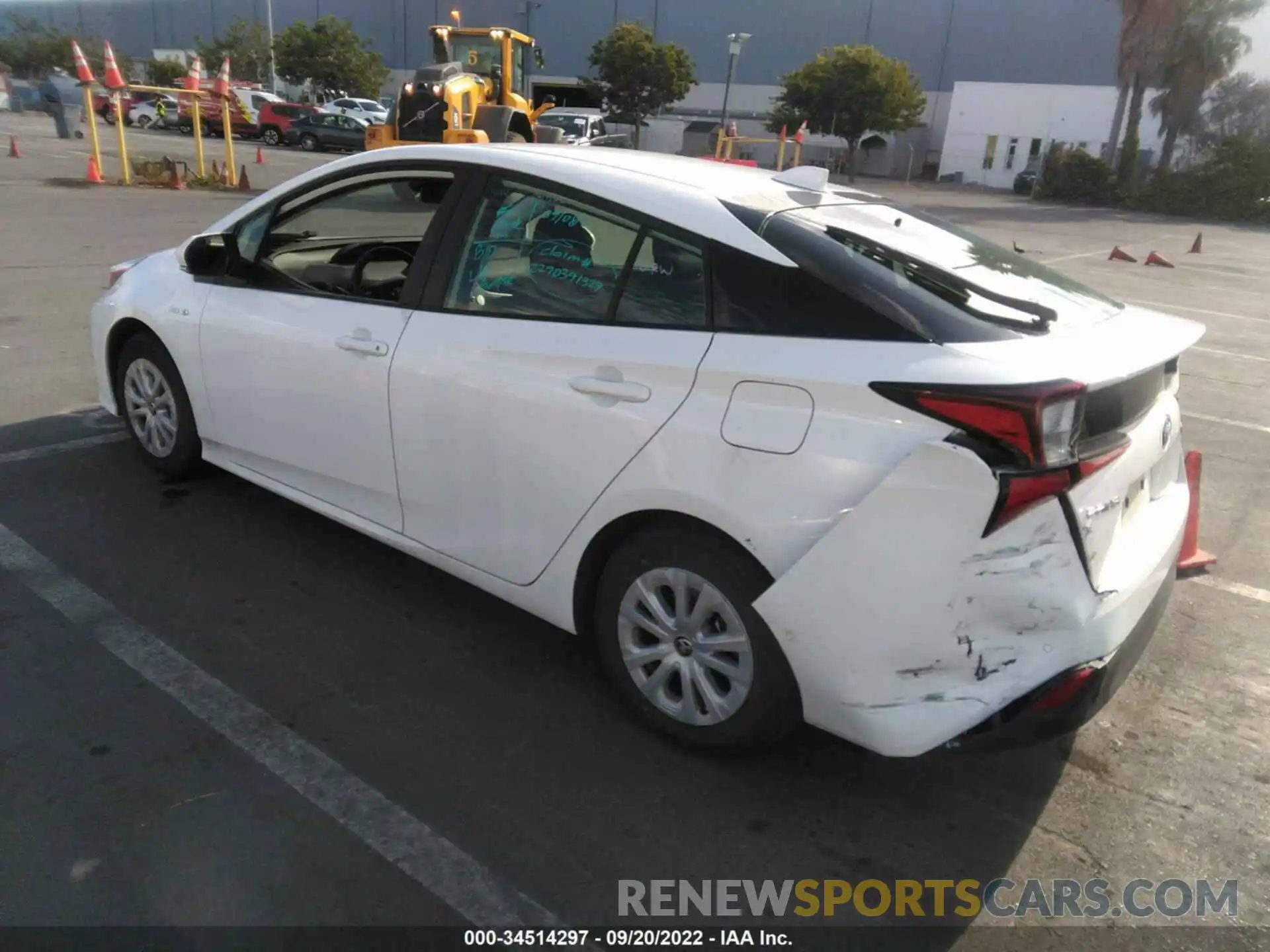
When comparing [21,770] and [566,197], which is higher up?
[566,197]

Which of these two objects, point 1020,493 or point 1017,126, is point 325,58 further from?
point 1020,493

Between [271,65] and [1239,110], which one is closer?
[1239,110]

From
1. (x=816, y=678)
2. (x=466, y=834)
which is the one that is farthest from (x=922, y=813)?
(x=466, y=834)

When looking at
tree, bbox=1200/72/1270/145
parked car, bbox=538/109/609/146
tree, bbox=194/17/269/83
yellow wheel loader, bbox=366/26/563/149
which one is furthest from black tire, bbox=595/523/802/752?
tree, bbox=194/17/269/83

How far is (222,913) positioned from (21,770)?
2.86 feet

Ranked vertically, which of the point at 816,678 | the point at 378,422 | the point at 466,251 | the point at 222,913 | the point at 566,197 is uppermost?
the point at 566,197

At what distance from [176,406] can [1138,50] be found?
4218cm

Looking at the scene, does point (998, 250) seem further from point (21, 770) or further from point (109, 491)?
point (109, 491)

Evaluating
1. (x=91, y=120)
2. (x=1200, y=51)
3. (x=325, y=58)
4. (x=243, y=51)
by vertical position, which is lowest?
(x=91, y=120)

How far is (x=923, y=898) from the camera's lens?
2.48m

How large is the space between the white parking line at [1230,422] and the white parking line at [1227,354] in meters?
2.65

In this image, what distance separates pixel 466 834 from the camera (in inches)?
102

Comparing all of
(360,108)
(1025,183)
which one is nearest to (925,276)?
(360,108)

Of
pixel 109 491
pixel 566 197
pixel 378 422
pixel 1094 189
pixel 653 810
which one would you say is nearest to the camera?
pixel 653 810
